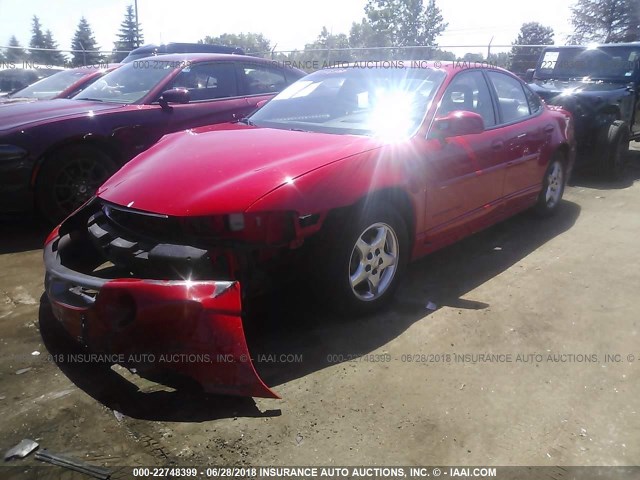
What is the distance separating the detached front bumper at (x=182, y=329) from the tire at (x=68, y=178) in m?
2.78

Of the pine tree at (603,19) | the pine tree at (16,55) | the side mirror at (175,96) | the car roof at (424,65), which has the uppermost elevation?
the pine tree at (603,19)

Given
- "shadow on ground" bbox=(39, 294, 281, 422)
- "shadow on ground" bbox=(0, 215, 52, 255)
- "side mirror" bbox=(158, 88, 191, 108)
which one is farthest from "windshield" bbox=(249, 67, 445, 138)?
"shadow on ground" bbox=(0, 215, 52, 255)

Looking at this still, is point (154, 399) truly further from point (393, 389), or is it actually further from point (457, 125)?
point (457, 125)

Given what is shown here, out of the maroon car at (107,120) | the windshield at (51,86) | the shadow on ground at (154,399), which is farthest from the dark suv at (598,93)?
the windshield at (51,86)

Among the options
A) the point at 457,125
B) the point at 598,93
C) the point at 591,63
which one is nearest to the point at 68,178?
the point at 457,125

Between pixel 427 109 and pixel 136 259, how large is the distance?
7.20 ft

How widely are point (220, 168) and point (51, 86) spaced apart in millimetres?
7381

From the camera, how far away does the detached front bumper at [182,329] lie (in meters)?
2.29

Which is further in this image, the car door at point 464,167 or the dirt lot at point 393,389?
the car door at point 464,167

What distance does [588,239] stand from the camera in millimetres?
4969

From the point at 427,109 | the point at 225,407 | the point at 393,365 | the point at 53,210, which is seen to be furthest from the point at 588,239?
the point at 53,210

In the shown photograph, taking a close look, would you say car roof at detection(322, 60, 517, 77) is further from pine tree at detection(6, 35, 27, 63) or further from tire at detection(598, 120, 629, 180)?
pine tree at detection(6, 35, 27, 63)

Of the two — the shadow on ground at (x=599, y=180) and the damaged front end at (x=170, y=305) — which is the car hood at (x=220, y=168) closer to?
the damaged front end at (x=170, y=305)

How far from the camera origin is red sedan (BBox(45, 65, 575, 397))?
92.1 inches
